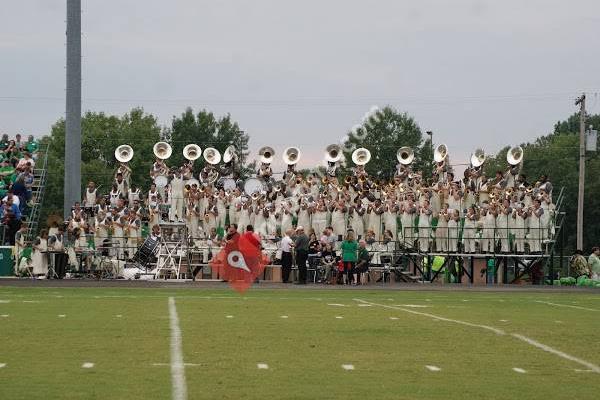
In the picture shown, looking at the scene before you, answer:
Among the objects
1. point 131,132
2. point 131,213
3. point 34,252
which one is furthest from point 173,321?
point 131,132

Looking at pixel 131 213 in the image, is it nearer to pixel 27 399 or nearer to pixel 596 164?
pixel 27 399

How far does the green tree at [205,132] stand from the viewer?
118994 mm

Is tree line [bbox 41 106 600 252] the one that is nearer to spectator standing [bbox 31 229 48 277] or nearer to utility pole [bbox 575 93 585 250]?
utility pole [bbox 575 93 585 250]

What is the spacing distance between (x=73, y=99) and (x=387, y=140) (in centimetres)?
6786

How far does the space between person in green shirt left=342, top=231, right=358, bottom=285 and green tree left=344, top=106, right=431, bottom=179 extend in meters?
68.1

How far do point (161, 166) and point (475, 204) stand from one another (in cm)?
1237

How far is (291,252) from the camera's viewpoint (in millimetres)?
43125

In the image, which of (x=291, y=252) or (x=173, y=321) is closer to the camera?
(x=173, y=321)

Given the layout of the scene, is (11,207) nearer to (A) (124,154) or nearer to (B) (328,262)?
(A) (124,154)

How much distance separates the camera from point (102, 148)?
12612 centimetres

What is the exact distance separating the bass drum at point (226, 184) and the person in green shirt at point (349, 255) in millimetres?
10258

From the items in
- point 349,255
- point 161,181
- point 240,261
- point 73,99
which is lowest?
point 240,261

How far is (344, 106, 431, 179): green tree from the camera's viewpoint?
112688 mm

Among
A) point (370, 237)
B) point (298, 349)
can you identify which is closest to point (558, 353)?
point (298, 349)
